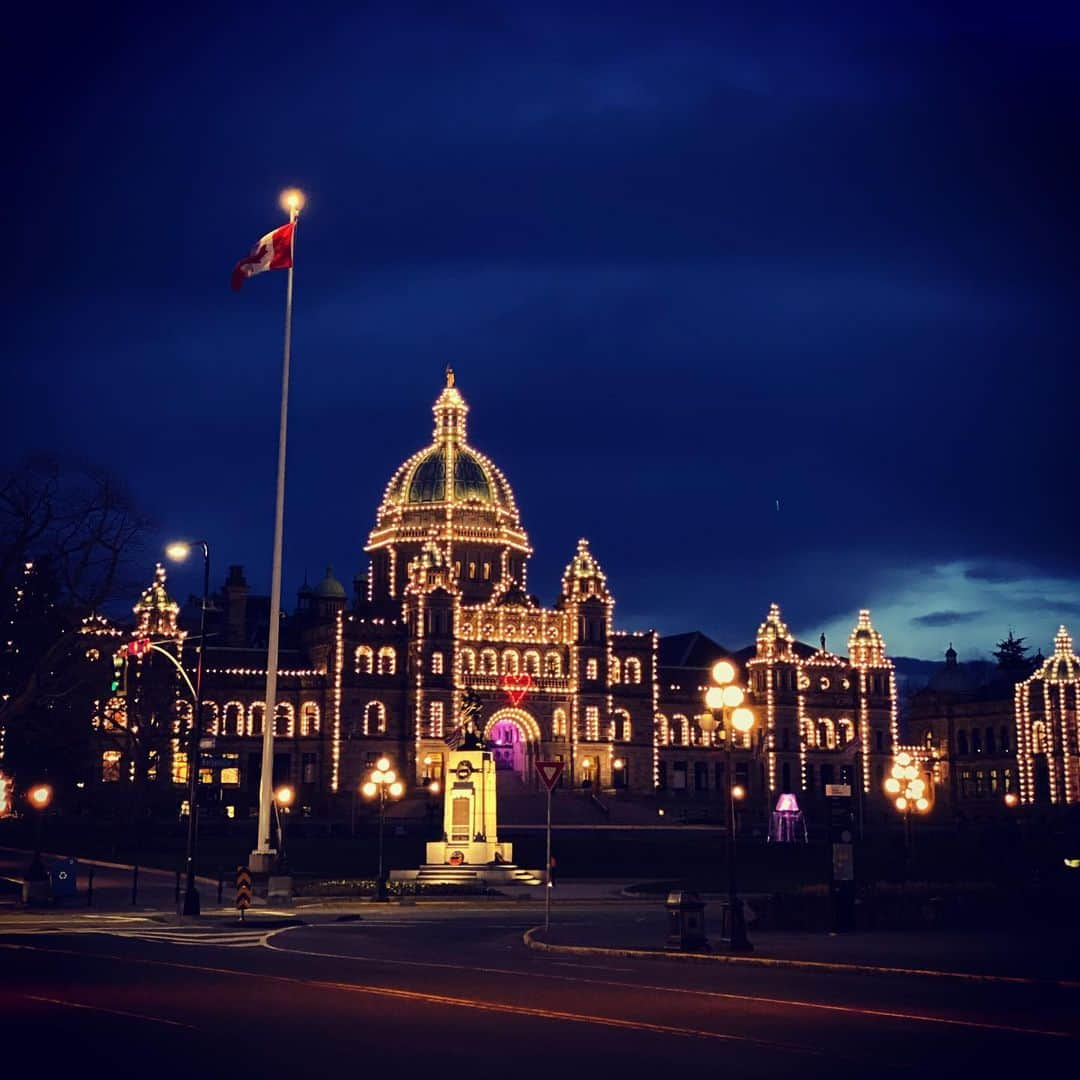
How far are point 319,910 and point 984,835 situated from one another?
2978cm

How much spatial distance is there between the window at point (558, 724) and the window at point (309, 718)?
1748 cm

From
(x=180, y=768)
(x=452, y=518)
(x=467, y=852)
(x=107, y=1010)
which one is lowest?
(x=107, y=1010)

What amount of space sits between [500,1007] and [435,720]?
94968mm

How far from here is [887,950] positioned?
26.8m

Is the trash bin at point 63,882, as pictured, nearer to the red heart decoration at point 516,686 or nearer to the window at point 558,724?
the red heart decoration at point 516,686

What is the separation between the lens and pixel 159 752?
8656cm

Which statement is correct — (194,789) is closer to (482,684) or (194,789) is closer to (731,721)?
(731,721)

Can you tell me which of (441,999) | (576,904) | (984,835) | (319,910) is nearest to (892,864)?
(984,835)

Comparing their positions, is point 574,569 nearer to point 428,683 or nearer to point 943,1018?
point 428,683

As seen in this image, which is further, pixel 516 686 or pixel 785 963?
pixel 516 686

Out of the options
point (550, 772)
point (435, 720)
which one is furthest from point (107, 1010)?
point (435, 720)

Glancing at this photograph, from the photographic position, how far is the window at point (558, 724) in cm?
11806

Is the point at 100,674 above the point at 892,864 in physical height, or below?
above

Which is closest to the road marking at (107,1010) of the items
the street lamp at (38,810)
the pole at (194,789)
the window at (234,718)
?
the pole at (194,789)
